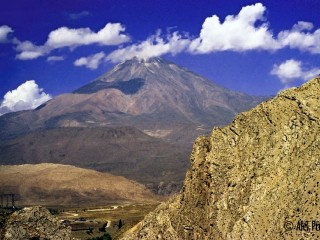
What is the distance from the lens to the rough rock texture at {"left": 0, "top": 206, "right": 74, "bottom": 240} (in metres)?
28.1

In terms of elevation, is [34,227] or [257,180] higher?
[257,180]

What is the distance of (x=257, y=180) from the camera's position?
31.5 meters

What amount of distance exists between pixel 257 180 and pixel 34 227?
42.6 feet

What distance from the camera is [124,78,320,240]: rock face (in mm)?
28906

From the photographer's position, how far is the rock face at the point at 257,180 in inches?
1138

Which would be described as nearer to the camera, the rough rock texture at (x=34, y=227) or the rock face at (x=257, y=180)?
the rough rock texture at (x=34, y=227)

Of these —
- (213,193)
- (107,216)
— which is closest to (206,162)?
(213,193)

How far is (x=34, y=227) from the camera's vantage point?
28.8 meters

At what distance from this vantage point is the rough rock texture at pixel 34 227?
2808 cm

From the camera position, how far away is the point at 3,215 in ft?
95.0

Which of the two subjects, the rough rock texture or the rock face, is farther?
the rock face

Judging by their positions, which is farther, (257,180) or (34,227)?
(257,180)

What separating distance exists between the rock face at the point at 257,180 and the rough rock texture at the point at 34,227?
8434 mm

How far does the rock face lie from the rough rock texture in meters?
8.43
